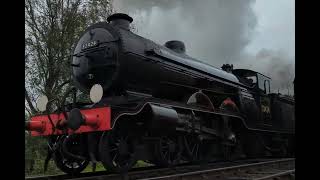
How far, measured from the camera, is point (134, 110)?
6.69 m

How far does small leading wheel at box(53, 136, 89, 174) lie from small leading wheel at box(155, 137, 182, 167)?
1.47m

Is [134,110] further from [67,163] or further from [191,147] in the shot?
[191,147]

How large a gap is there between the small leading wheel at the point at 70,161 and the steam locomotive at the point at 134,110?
2cm

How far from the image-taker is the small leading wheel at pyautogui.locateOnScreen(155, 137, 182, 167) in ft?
25.1

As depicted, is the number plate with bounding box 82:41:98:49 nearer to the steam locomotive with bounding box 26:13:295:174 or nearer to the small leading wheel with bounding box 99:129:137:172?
the steam locomotive with bounding box 26:13:295:174

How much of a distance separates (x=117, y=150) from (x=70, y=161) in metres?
1.63

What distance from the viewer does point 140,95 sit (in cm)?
752

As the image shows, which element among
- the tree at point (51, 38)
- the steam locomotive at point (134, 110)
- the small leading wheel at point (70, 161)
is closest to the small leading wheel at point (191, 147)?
the steam locomotive at point (134, 110)

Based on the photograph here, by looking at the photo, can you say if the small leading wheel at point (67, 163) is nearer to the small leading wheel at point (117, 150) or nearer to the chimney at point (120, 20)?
the small leading wheel at point (117, 150)

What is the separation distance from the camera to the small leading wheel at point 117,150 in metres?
6.54

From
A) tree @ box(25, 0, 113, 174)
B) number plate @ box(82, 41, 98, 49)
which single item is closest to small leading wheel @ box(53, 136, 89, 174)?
number plate @ box(82, 41, 98, 49)
